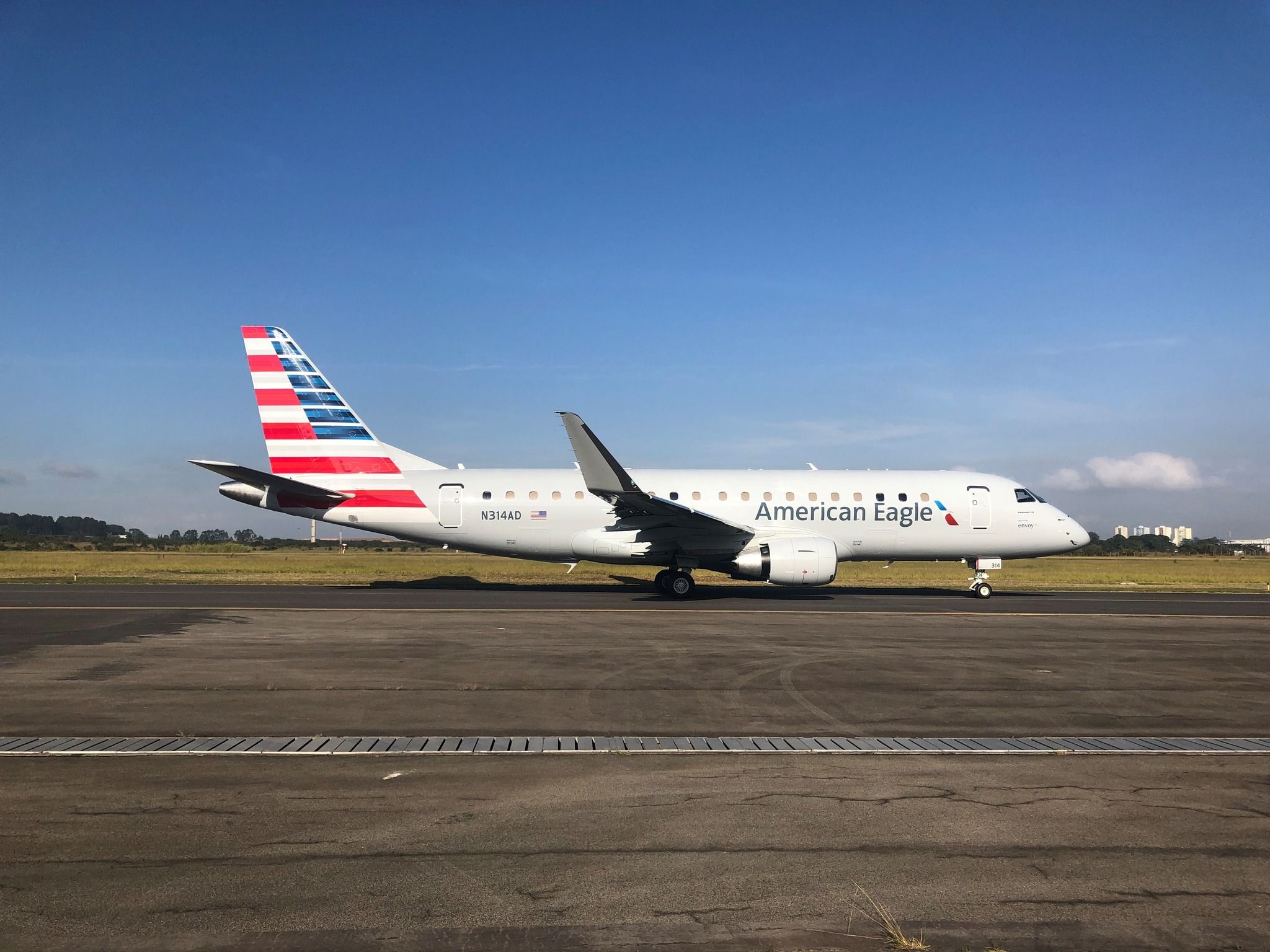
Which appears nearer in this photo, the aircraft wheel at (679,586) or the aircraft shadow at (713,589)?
the aircraft wheel at (679,586)

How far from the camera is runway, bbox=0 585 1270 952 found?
13.3 feet

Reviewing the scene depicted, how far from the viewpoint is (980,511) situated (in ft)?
86.0

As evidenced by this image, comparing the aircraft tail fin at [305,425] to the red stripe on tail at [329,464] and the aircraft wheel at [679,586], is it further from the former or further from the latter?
the aircraft wheel at [679,586]

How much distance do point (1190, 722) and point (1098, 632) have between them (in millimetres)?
8255

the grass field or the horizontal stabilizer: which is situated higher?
the horizontal stabilizer

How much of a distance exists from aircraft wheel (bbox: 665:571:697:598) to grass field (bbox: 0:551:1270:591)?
6.70m

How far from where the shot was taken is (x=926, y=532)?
25.9m

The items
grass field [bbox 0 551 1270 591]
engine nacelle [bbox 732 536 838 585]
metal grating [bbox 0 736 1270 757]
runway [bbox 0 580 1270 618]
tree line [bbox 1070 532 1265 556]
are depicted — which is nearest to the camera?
metal grating [bbox 0 736 1270 757]

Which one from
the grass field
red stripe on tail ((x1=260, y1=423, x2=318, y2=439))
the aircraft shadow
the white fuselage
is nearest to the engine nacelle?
the aircraft shadow

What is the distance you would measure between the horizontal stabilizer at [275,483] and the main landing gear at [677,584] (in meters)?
9.68

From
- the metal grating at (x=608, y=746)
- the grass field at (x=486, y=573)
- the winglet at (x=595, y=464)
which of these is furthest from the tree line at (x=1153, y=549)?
the metal grating at (x=608, y=746)

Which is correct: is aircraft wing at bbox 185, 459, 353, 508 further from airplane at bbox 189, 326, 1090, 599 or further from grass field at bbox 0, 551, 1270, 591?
grass field at bbox 0, 551, 1270, 591

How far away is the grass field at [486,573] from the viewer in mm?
31094

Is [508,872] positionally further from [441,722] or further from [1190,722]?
[1190,722]
